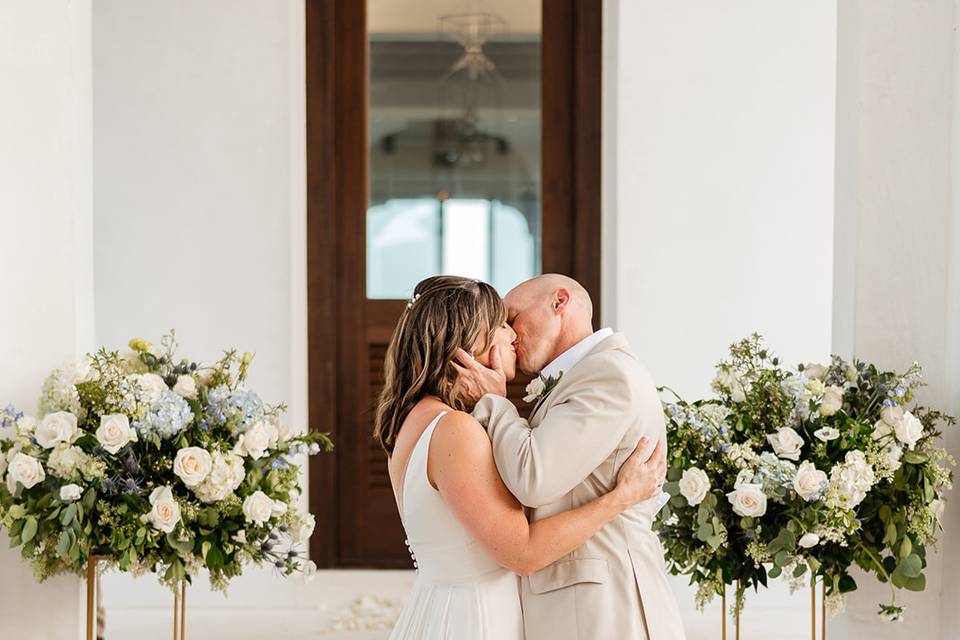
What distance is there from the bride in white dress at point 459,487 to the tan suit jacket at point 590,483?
0.15 feet

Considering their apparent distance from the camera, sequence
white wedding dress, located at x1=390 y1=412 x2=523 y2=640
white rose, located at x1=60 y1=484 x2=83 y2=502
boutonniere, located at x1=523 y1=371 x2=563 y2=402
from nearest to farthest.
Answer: white wedding dress, located at x1=390 y1=412 x2=523 y2=640
boutonniere, located at x1=523 y1=371 x2=563 y2=402
white rose, located at x1=60 y1=484 x2=83 y2=502

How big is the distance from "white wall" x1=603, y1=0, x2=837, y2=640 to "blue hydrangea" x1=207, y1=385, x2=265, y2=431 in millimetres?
2222

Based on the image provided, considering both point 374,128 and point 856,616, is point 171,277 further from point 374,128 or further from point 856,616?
point 856,616

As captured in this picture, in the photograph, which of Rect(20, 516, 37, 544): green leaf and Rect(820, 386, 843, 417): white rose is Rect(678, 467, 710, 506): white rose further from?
Rect(20, 516, 37, 544): green leaf

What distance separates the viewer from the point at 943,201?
268cm

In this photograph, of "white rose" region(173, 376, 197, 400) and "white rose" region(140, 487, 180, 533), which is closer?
"white rose" region(140, 487, 180, 533)

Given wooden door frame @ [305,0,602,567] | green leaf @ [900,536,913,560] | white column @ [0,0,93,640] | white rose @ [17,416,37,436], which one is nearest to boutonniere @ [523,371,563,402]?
Result: green leaf @ [900,536,913,560]

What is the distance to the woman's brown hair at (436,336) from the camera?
201 cm

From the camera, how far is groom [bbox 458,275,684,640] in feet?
6.22

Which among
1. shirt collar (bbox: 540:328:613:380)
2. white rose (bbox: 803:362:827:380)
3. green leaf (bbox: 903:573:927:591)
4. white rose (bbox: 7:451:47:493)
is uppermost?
shirt collar (bbox: 540:328:613:380)

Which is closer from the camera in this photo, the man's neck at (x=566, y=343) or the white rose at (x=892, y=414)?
the man's neck at (x=566, y=343)

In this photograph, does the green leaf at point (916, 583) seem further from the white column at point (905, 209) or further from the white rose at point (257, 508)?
the white rose at point (257, 508)

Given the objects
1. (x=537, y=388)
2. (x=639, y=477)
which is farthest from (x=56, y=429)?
(x=639, y=477)

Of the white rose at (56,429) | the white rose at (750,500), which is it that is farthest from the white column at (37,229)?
the white rose at (750,500)
